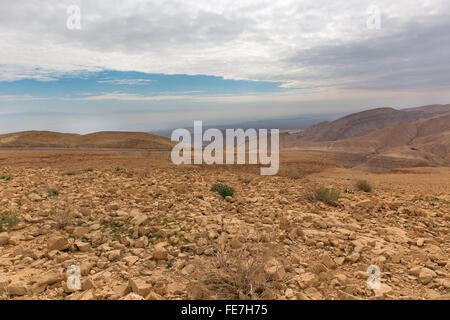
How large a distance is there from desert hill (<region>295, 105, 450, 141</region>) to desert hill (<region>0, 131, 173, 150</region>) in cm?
10037

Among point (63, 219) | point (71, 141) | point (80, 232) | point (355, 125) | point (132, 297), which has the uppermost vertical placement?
point (355, 125)

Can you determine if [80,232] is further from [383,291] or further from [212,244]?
[383,291]

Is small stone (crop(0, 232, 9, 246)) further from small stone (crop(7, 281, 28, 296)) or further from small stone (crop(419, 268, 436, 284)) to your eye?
small stone (crop(419, 268, 436, 284))

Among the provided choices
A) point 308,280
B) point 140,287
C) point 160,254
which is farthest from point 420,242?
point 140,287

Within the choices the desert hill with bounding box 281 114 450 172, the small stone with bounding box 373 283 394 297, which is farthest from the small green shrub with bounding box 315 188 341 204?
the desert hill with bounding box 281 114 450 172

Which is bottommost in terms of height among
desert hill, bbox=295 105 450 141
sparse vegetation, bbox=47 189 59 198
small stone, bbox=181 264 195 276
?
small stone, bbox=181 264 195 276

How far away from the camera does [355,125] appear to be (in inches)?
4872

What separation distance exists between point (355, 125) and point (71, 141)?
426ft

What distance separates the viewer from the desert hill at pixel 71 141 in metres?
22.2

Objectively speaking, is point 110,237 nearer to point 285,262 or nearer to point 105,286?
point 105,286

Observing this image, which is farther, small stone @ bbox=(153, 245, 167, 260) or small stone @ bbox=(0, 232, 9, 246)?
small stone @ bbox=(0, 232, 9, 246)

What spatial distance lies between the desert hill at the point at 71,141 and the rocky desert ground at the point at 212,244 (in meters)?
18.1

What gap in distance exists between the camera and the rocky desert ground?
2646mm
